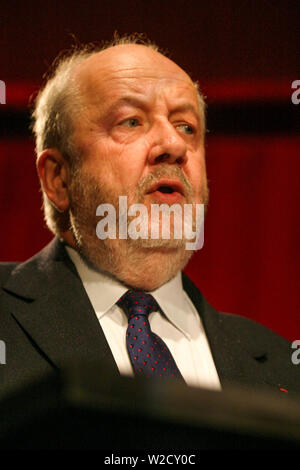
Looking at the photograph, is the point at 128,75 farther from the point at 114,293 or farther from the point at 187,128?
the point at 114,293

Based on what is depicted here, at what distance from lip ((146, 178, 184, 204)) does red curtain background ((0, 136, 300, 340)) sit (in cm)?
54

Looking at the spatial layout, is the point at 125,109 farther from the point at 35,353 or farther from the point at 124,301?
the point at 35,353

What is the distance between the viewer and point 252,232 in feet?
5.72

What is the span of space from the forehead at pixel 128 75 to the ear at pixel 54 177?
5.8 inches

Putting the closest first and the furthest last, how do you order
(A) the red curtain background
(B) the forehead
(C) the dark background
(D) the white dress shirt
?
1. (D) the white dress shirt
2. (B) the forehead
3. (C) the dark background
4. (A) the red curtain background

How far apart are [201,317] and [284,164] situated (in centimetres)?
62

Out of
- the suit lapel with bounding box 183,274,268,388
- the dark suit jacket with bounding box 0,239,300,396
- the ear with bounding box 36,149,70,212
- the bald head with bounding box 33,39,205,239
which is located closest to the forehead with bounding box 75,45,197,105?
the bald head with bounding box 33,39,205,239

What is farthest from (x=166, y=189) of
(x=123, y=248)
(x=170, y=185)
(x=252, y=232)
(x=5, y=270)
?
(x=252, y=232)

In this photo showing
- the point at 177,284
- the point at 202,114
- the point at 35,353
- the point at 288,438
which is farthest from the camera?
the point at 202,114

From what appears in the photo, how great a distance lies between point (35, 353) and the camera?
1.08m

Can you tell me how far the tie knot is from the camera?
121 cm

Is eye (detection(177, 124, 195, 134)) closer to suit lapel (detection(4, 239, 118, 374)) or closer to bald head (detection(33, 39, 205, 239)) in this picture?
bald head (detection(33, 39, 205, 239))

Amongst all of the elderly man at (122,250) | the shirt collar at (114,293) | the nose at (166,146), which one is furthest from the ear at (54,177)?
the nose at (166,146)
